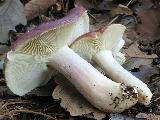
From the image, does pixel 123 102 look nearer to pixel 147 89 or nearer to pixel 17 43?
pixel 147 89

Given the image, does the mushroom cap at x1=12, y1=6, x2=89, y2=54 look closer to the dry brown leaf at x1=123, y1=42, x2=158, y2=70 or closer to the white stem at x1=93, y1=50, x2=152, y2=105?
the white stem at x1=93, y1=50, x2=152, y2=105

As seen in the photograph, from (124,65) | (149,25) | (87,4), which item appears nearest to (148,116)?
(124,65)

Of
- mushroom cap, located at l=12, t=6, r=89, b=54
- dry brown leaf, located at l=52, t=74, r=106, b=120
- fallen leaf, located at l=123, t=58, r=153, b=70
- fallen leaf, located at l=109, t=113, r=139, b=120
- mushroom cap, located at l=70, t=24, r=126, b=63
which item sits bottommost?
fallen leaf, located at l=109, t=113, r=139, b=120

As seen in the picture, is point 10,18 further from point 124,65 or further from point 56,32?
point 124,65

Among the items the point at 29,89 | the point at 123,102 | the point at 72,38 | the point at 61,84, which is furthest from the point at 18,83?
the point at 123,102

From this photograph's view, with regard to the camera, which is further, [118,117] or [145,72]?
[145,72]

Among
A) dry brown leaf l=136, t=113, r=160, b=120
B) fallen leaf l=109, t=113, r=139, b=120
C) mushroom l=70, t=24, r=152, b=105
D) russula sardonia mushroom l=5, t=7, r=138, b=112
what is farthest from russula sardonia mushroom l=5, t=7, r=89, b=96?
dry brown leaf l=136, t=113, r=160, b=120
